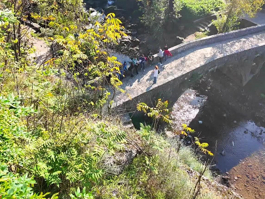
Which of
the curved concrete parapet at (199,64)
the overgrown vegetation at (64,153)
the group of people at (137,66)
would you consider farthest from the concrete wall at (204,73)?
the overgrown vegetation at (64,153)

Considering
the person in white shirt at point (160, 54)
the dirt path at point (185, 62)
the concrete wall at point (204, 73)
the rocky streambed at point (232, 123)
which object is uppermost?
the person in white shirt at point (160, 54)

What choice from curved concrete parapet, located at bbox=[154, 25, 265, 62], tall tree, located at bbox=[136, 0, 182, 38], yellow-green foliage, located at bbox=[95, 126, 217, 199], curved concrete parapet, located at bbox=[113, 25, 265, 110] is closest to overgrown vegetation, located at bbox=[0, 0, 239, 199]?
yellow-green foliage, located at bbox=[95, 126, 217, 199]

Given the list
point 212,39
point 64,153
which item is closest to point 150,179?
point 64,153

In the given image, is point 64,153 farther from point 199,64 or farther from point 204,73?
point 204,73

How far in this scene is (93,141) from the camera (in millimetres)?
4910

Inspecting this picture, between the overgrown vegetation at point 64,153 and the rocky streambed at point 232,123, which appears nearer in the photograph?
the overgrown vegetation at point 64,153

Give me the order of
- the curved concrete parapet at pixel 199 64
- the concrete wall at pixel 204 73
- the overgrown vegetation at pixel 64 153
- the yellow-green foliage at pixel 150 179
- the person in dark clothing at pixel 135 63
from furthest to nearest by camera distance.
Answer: the person in dark clothing at pixel 135 63, the curved concrete parapet at pixel 199 64, the concrete wall at pixel 204 73, the yellow-green foliage at pixel 150 179, the overgrown vegetation at pixel 64 153

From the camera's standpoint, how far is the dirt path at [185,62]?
39.5 ft

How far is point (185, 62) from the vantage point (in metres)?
14.2

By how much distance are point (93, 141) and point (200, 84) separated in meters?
16.1

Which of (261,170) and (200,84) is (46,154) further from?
(200,84)

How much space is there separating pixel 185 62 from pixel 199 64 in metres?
0.81

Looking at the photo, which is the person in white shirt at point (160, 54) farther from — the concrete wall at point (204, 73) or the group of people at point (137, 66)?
the concrete wall at point (204, 73)

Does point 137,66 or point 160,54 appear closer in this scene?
point 137,66
